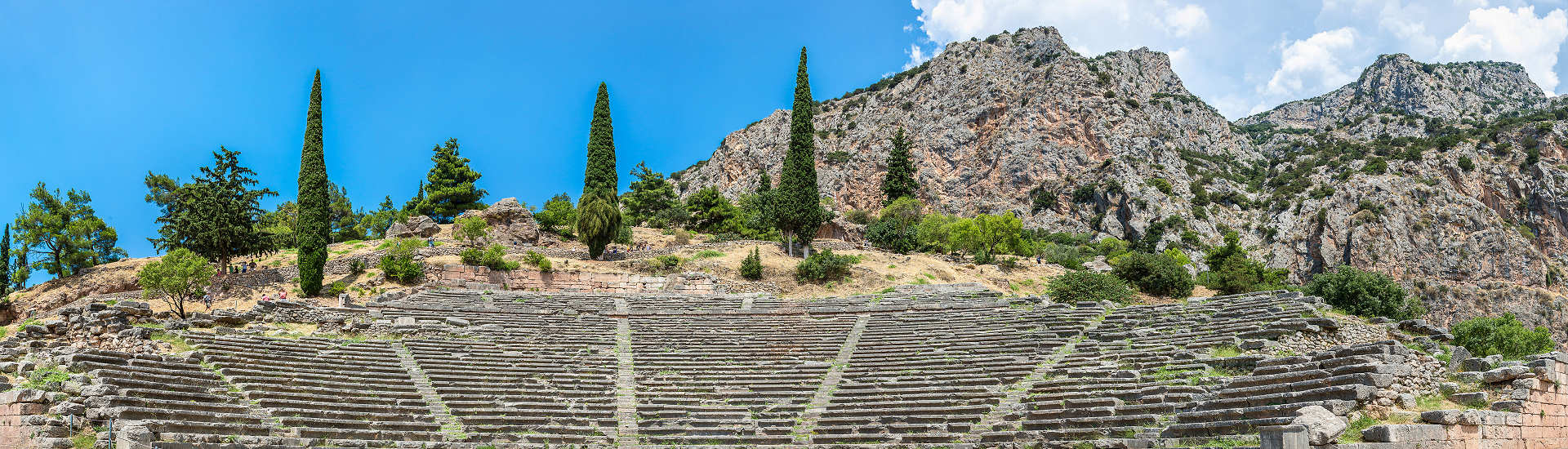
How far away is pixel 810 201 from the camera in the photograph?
130 ft

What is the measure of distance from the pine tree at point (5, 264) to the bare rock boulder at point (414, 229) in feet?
46.0

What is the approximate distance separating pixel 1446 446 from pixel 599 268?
92.6ft

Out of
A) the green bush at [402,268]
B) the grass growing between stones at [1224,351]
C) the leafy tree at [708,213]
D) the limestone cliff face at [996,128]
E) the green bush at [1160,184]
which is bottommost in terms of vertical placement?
the grass growing between stones at [1224,351]

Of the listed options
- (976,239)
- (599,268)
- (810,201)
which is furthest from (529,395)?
(976,239)

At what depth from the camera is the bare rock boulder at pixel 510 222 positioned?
1604 inches

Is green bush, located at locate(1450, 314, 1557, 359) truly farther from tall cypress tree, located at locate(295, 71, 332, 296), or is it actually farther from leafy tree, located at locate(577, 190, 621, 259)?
tall cypress tree, located at locate(295, 71, 332, 296)

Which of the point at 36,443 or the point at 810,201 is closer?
the point at 36,443

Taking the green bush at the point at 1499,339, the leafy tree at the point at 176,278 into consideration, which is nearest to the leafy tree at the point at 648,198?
the leafy tree at the point at 176,278

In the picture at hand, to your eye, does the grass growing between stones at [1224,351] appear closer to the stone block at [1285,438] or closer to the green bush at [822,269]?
the stone block at [1285,438]

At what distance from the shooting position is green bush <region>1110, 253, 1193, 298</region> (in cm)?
3144

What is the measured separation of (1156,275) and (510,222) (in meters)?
30.7

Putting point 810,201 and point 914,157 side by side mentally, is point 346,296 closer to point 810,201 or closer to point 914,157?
point 810,201

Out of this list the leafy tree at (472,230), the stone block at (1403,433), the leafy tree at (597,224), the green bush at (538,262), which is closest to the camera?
the stone block at (1403,433)

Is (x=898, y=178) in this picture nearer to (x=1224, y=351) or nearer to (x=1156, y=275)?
(x=1156, y=275)
